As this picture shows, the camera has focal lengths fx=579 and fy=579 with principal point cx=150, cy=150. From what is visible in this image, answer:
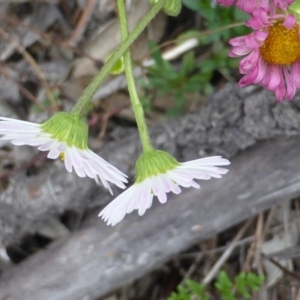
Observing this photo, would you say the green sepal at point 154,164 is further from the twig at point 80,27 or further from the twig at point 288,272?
the twig at point 80,27

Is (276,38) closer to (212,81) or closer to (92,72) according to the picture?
(212,81)

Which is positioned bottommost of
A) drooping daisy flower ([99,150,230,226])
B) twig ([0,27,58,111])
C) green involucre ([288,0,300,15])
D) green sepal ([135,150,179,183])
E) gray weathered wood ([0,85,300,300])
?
gray weathered wood ([0,85,300,300])

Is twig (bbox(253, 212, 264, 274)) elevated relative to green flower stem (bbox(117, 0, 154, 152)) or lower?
lower

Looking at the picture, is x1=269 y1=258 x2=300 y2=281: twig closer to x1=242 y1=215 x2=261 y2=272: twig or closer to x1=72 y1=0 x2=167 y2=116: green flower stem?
x1=242 y1=215 x2=261 y2=272: twig

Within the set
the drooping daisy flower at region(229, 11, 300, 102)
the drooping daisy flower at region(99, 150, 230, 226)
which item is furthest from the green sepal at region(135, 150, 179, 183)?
the drooping daisy flower at region(229, 11, 300, 102)

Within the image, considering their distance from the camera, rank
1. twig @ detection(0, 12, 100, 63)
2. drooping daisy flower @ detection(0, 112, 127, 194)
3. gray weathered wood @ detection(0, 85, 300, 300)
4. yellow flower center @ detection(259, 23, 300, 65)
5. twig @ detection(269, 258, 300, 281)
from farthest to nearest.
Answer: twig @ detection(0, 12, 100, 63), twig @ detection(269, 258, 300, 281), gray weathered wood @ detection(0, 85, 300, 300), yellow flower center @ detection(259, 23, 300, 65), drooping daisy flower @ detection(0, 112, 127, 194)

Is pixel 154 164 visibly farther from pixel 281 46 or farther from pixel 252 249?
pixel 252 249
